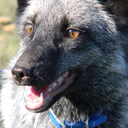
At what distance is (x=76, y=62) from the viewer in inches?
132

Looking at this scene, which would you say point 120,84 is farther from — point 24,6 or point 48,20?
point 24,6

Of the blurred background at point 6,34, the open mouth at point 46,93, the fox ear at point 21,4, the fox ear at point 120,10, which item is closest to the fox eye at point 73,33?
the open mouth at point 46,93

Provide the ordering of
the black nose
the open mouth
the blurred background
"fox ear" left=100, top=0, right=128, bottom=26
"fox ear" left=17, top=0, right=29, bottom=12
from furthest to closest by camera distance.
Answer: the blurred background, "fox ear" left=17, top=0, right=29, bottom=12, "fox ear" left=100, top=0, right=128, bottom=26, the open mouth, the black nose

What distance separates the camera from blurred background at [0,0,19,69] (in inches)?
257

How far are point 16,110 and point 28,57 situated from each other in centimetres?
109

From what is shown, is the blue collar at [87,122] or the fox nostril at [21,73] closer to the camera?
the fox nostril at [21,73]

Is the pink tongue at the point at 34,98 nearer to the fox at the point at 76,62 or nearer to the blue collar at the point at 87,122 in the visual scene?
the fox at the point at 76,62

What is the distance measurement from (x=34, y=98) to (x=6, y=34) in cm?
519

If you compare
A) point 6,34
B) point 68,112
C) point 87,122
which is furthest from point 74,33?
point 6,34

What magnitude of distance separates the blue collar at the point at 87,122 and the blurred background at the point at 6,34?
83.0 inches

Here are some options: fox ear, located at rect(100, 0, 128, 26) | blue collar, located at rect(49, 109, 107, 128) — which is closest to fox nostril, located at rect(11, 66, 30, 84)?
blue collar, located at rect(49, 109, 107, 128)

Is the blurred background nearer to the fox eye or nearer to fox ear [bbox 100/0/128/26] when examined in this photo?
the fox eye

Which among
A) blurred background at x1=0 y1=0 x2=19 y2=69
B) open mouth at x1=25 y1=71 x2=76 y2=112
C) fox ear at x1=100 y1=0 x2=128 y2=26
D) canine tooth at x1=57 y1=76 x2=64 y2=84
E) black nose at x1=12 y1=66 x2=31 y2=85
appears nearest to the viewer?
black nose at x1=12 y1=66 x2=31 y2=85

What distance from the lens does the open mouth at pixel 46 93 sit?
3168mm
